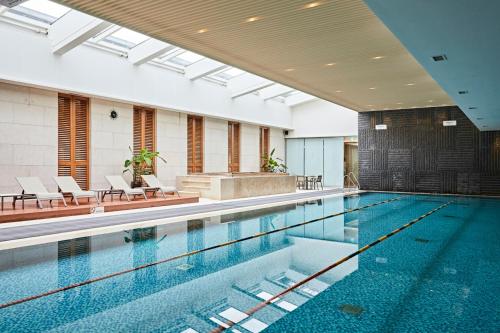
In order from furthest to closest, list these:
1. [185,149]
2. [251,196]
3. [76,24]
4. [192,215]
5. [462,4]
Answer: [185,149]
[251,196]
[76,24]
[192,215]
[462,4]

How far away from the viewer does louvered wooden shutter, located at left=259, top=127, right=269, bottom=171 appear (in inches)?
762

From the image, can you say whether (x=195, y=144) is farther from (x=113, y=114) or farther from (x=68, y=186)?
(x=68, y=186)

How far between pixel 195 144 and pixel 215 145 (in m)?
1.15

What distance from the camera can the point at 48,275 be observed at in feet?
13.7

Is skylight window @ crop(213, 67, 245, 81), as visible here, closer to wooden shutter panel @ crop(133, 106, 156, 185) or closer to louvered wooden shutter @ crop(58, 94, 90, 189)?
wooden shutter panel @ crop(133, 106, 156, 185)

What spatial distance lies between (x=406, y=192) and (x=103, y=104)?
12052 millimetres

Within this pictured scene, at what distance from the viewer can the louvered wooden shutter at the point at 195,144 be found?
15.0 m

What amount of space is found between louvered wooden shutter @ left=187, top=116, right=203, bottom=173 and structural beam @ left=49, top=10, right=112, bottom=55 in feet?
19.0

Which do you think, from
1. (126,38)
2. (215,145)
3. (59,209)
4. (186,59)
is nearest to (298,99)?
(215,145)

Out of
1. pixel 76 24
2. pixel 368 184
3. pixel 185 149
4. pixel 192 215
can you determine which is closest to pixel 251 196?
pixel 185 149

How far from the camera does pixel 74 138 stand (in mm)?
11109

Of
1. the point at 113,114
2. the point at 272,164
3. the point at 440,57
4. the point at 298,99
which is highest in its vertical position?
the point at 298,99

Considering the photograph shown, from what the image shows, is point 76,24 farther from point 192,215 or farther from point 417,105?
point 417,105

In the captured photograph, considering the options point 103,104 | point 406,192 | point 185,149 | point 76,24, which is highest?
point 76,24
